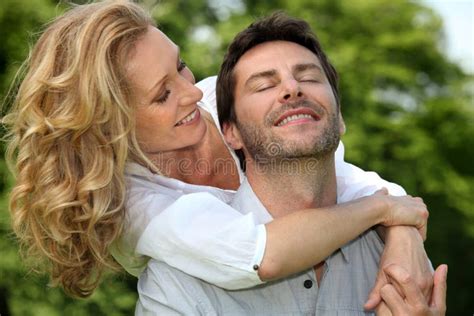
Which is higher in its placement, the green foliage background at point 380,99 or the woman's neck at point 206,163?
the woman's neck at point 206,163

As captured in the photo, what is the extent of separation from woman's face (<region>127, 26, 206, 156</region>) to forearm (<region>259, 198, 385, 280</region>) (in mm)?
651

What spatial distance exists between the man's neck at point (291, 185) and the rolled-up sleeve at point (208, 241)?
0.38m

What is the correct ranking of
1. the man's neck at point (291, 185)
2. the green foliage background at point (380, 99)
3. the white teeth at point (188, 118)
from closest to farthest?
the man's neck at point (291, 185), the white teeth at point (188, 118), the green foliage background at point (380, 99)

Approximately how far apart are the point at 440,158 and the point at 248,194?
9.67 m

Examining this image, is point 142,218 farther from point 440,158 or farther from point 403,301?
point 440,158

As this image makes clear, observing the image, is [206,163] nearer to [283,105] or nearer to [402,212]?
[283,105]

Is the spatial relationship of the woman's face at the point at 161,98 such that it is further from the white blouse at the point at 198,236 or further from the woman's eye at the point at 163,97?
the white blouse at the point at 198,236

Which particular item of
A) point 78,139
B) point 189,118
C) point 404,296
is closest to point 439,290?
point 404,296

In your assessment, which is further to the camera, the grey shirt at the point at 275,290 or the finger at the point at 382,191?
the finger at the point at 382,191

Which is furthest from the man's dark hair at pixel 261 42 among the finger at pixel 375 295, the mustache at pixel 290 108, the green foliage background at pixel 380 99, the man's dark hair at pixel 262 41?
the green foliage background at pixel 380 99

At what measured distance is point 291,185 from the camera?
2936 millimetres

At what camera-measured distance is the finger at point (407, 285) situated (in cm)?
260

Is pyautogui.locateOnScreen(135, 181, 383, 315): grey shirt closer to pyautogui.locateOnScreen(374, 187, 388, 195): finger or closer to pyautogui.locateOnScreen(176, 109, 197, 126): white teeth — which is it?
pyautogui.locateOnScreen(374, 187, 388, 195): finger

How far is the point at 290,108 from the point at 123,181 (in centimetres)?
67
